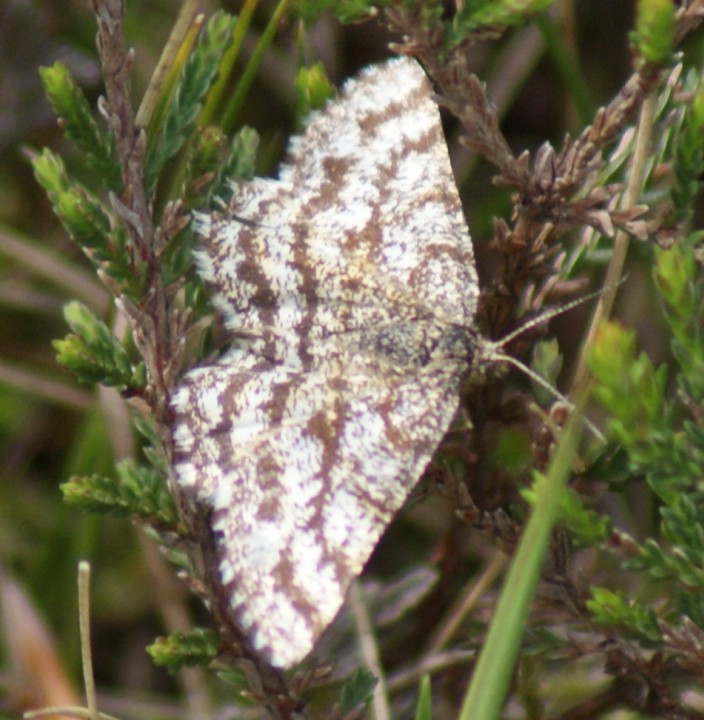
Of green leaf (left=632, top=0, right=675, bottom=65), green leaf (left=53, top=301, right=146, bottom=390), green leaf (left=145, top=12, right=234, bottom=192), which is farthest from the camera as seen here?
green leaf (left=145, top=12, right=234, bottom=192)

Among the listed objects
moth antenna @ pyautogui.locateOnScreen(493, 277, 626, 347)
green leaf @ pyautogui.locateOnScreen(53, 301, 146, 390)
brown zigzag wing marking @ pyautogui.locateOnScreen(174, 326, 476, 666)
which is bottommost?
brown zigzag wing marking @ pyautogui.locateOnScreen(174, 326, 476, 666)

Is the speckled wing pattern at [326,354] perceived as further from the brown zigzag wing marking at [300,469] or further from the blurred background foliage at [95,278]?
the blurred background foliage at [95,278]

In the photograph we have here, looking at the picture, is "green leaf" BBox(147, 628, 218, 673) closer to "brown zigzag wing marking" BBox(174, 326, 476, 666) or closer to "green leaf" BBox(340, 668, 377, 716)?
"brown zigzag wing marking" BBox(174, 326, 476, 666)

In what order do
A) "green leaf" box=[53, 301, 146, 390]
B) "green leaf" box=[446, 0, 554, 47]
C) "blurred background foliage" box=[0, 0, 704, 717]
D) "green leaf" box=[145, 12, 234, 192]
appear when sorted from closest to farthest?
"green leaf" box=[446, 0, 554, 47] → "green leaf" box=[53, 301, 146, 390] → "green leaf" box=[145, 12, 234, 192] → "blurred background foliage" box=[0, 0, 704, 717]

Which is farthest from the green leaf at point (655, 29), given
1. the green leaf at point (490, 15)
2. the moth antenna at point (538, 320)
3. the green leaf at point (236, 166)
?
the green leaf at point (236, 166)

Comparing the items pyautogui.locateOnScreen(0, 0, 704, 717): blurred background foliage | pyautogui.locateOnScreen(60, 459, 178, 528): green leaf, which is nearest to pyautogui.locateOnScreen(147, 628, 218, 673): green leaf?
pyautogui.locateOnScreen(60, 459, 178, 528): green leaf

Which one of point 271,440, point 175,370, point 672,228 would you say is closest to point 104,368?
point 175,370

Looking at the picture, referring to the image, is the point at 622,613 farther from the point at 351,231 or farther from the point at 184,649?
the point at 351,231
